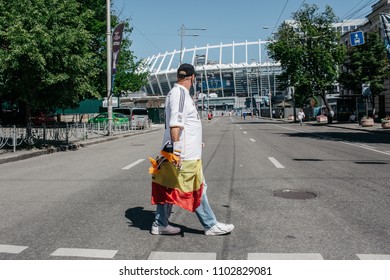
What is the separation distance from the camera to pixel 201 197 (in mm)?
4418

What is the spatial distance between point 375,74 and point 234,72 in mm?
113254

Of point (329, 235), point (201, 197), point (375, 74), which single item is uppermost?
point (375, 74)

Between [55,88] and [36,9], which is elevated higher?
[36,9]

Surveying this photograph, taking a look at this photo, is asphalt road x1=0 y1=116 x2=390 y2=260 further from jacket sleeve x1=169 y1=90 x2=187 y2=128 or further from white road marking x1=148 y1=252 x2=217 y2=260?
jacket sleeve x1=169 y1=90 x2=187 y2=128

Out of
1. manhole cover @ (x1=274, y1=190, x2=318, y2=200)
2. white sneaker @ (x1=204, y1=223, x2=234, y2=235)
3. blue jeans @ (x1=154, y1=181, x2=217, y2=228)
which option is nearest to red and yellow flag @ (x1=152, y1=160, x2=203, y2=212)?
blue jeans @ (x1=154, y1=181, x2=217, y2=228)

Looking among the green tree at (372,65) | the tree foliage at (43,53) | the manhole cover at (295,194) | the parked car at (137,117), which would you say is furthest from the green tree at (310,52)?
the manhole cover at (295,194)

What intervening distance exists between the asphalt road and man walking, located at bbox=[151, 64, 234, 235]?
437mm

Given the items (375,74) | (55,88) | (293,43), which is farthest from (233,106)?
(55,88)

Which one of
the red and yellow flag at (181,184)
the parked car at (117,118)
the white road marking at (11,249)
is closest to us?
the white road marking at (11,249)

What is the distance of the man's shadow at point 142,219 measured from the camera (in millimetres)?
4789

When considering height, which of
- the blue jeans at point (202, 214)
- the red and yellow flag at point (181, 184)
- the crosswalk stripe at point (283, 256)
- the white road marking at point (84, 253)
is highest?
the red and yellow flag at point (181, 184)

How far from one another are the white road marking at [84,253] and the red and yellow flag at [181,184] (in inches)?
32.6

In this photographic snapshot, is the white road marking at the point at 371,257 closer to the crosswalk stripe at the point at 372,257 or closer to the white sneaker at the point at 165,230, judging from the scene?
the crosswalk stripe at the point at 372,257

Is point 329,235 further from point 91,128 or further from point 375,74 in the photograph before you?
point 375,74
